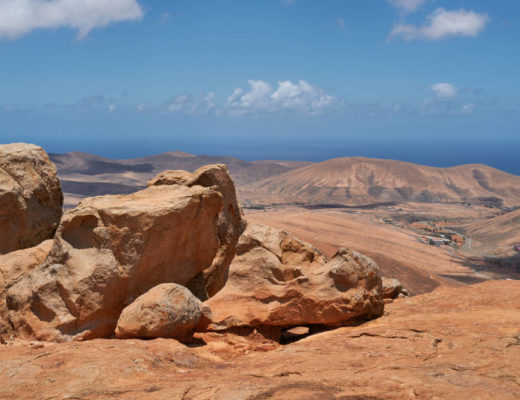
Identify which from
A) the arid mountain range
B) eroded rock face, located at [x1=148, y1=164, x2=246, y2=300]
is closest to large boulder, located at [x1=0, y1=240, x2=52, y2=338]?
eroded rock face, located at [x1=148, y1=164, x2=246, y2=300]

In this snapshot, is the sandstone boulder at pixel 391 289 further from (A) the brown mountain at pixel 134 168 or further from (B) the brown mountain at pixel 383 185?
(A) the brown mountain at pixel 134 168

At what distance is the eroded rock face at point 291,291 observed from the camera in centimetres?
961

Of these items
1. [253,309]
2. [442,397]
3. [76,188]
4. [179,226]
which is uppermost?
[179,226]

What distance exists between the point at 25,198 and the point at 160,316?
577cm

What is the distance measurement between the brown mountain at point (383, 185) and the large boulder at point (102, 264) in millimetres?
100031

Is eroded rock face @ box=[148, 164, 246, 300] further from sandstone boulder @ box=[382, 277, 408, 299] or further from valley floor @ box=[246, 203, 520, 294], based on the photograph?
valley floor @ box=[246, 203, 520, 294]

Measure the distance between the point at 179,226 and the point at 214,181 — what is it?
10.7 ft

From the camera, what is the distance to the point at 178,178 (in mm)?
13133

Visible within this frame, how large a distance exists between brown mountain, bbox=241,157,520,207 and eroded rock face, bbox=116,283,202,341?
102 meters

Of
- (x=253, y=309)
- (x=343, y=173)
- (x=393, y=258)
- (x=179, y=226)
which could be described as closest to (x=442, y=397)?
(x=253, y=309)

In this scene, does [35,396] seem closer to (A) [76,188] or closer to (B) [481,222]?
(B) [481,222]

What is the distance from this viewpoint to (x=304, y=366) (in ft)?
22.1

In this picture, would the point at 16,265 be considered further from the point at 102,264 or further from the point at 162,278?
the point at 162,278

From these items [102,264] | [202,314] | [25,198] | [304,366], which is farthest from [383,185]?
[304,366]
